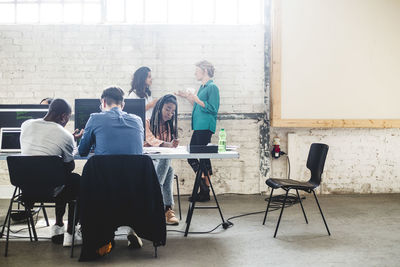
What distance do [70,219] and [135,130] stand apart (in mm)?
969

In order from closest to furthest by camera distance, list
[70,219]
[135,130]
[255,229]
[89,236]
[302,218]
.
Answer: [89,236]
[135,130]
[70,219]
[255,229]
[302,218]

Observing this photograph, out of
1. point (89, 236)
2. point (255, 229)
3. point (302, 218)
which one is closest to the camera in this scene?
point (89, 236)

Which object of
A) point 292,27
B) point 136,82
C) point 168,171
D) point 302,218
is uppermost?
point 292,27

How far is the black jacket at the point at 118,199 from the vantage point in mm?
2406

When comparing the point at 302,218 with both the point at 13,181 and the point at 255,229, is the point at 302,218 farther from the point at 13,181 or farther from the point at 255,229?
the point at 13,181

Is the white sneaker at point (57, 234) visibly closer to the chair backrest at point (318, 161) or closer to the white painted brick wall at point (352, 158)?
the chair backrest at point (318, 161)

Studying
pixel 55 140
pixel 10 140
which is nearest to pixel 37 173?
pixel 55 140

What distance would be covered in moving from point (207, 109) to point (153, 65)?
103 centimetres

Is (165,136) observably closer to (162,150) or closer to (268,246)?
(162,150)

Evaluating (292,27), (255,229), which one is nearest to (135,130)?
(255,229)

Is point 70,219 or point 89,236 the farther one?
point 70,219

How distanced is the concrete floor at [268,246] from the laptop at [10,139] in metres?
0.77

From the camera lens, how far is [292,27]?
16.0 feet

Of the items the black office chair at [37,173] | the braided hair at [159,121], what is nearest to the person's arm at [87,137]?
the black office chair at [37,173]
